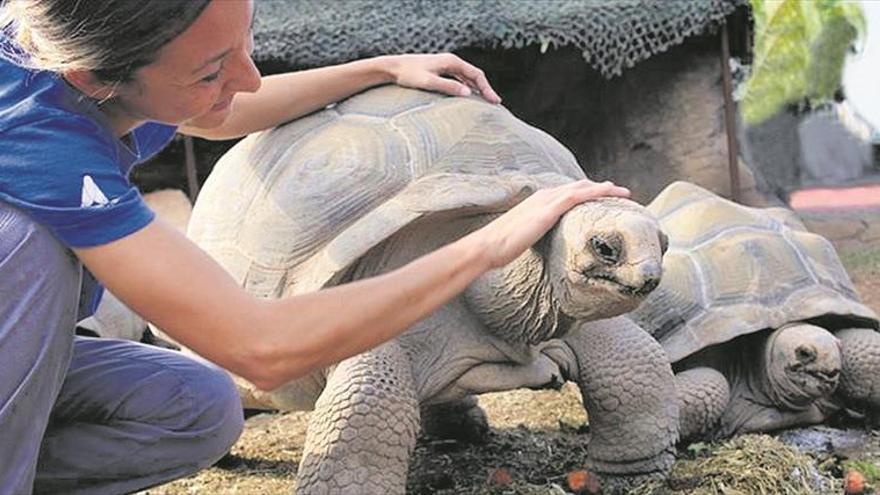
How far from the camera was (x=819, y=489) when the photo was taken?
2.62 metres

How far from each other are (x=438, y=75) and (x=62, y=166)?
141 cm

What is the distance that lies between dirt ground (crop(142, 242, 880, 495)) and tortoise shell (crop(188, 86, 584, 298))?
0.71m

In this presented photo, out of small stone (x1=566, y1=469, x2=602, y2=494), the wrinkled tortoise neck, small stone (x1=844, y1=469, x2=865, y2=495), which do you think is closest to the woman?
the wrinkled tortoise neck

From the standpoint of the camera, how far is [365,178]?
2619 millimetres

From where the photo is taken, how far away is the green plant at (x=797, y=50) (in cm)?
1672

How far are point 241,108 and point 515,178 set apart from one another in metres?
0.70

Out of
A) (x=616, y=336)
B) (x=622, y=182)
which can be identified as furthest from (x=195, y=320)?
(x=622, y=182)

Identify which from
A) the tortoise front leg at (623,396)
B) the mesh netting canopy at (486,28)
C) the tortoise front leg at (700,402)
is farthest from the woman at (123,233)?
the mesh netting canopy at (486,28)

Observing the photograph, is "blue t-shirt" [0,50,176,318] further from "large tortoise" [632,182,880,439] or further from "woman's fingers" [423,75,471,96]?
"large tortoise" [632,182,880,439]

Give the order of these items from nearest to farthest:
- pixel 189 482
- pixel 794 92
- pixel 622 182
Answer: pixel 189 482, pixel 622 182, pixel 794 92

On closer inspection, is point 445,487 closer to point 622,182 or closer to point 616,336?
point 616,336

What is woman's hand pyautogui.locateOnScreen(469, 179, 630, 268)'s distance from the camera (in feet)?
5.91

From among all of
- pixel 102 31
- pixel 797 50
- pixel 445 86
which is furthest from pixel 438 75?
pixel 797 50

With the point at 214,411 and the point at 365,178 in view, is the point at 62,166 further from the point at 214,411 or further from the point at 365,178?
the point at 365,178
